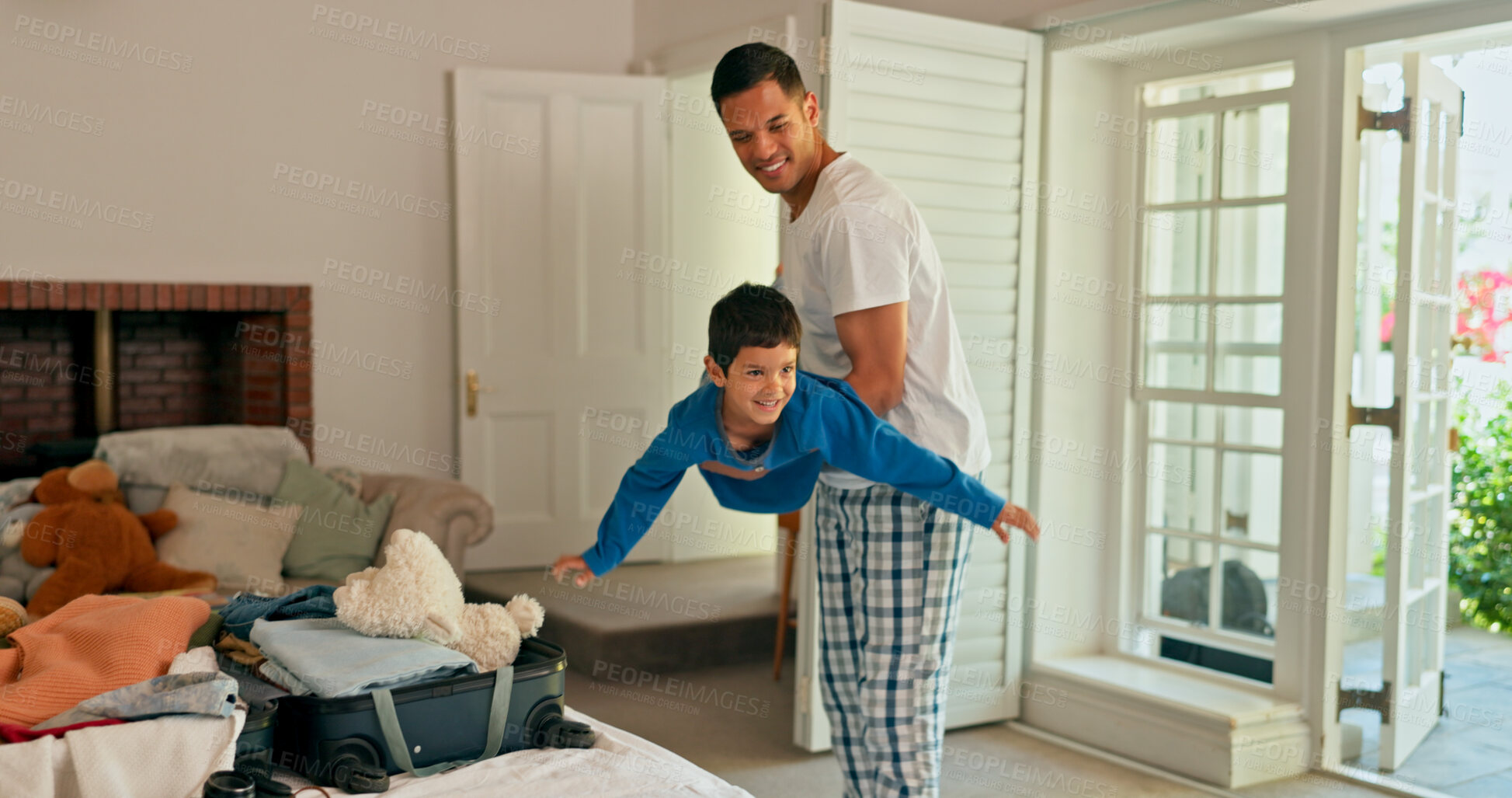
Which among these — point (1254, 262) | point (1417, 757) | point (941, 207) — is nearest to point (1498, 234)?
point (1254, 262)

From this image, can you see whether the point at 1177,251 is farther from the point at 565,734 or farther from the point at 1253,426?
the point at 565,734

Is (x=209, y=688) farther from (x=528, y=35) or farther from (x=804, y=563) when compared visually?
(x=528, y=35)

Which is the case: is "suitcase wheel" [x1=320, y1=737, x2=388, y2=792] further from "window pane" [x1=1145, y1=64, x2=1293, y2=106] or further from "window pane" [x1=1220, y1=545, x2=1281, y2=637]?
"window pane" [x1=1145, y1=64, x2=1293, y2=106]

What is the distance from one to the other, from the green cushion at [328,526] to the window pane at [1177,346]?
2.45 m

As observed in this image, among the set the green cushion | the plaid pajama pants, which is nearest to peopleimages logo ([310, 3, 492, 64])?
the green cushion

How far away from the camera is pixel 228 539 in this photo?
352 cm

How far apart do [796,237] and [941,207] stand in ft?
4.64

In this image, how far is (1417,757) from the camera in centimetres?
324

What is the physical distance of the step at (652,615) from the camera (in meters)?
3.87

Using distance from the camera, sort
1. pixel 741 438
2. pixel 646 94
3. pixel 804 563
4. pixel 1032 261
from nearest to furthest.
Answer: pixel 741 438, pixel 804 563, pixel 1032 261, pixel 646 94

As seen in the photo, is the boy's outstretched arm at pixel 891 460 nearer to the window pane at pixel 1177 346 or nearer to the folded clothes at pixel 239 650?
the folded clothes at pixel 239 650

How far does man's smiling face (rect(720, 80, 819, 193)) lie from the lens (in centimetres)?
183

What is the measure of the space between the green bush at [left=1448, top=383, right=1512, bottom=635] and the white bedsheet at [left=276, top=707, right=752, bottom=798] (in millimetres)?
4345

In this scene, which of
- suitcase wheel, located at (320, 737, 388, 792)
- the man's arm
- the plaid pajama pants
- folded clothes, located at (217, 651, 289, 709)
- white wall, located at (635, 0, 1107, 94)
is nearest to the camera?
suitcase wheel, located at (320, 737, 388, 792)
